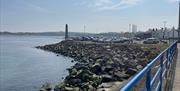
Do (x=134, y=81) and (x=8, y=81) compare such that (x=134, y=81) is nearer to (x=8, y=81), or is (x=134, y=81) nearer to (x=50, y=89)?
(x=50, y=89)

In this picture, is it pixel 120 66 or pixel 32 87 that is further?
pixel 120 66

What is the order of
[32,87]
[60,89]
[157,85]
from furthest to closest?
[32,87]
[60,89]
[157,85]

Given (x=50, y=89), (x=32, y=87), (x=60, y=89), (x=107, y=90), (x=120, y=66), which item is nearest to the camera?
(x=107, y=90)

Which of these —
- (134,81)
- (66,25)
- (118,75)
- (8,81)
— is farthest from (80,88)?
(66,25)

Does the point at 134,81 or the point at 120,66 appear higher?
the point at 134,81

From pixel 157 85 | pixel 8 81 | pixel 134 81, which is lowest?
pixel 8 81

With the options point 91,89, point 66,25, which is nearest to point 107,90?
point 91,89

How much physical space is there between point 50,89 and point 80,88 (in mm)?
3037

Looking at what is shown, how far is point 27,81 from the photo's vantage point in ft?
90.1

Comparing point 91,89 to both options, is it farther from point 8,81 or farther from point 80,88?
point 8,81

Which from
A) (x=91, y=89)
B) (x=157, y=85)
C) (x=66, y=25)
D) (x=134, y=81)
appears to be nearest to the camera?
(x=134, y=81)

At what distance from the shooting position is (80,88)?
1902 centimetres

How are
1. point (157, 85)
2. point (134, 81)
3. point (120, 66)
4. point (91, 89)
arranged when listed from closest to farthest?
1. point (134, 81)
2. point (157, 85)
3. point (91, 89)
4. point (120, 66)

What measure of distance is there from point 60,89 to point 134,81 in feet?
55.3
